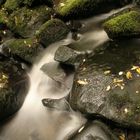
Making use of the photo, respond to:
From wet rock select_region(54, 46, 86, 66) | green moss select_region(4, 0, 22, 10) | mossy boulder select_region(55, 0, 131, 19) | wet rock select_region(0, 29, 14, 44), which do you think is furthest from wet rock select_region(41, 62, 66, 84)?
green moss select_region(4, 0, 22, 10)

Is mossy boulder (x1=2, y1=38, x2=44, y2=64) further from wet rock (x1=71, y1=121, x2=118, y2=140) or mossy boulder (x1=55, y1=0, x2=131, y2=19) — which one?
wet rock (x1=71, y1=121, x2=118, y2=140)

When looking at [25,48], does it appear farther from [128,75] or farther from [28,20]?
[128,75]

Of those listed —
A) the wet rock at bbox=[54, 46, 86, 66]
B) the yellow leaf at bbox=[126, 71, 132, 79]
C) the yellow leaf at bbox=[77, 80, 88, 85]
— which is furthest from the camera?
the wet rock at bbox=[54, 46, 86, 66]

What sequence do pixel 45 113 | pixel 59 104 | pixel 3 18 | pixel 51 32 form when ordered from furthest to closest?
pixel 3 18 → pixel 51 32 → pixel 45 113 → pixel 59 104

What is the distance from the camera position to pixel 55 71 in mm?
7668

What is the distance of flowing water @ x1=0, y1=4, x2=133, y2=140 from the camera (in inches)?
264

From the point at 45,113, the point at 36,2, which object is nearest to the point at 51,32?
the point at 36,2

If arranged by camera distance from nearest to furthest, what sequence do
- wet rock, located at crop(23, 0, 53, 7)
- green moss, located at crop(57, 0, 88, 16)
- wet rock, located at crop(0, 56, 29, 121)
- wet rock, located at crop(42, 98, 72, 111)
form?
wet rock, located at crop(42, 98, 72, 111)
wet rock, located at crop(0, 56, 29, 121)
green moss, located at crop(57, 0, 88, 16)
wet rock, located at crop(23, 0, 53, 7)

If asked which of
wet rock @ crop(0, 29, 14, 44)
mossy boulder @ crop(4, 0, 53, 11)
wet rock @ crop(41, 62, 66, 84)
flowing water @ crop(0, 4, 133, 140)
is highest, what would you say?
mossy boulder @ crop(4, 0, 53, 11)

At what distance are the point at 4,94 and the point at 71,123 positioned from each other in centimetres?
141

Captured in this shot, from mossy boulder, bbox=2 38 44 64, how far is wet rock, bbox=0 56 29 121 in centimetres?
24

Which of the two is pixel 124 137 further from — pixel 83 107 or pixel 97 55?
pixel 97 55

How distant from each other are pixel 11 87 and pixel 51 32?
6.22 ft

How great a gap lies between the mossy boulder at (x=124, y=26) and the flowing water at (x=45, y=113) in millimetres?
390
